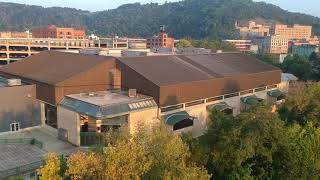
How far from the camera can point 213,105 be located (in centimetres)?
4419

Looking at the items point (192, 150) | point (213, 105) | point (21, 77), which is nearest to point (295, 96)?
point (213, 105)

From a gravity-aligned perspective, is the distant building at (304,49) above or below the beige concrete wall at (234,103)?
above

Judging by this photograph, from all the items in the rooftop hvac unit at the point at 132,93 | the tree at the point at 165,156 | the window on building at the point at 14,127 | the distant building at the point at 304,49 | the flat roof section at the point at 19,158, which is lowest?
the flat roof section at the point at 19,158

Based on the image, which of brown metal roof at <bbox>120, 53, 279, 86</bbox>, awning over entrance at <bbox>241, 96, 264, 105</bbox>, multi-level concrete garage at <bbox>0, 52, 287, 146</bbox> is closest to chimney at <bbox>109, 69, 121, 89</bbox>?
Result: multi-level concrete garage at <bbox>0, 52, 287, 146</bbox>

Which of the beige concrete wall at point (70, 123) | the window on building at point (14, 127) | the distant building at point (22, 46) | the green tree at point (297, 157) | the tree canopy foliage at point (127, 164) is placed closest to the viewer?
the tree canopy foliage at point (127, 164)

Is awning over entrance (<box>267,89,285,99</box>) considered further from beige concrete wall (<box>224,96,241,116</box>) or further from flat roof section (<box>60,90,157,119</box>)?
flat roof section (<box>60,90,157,119</box>)

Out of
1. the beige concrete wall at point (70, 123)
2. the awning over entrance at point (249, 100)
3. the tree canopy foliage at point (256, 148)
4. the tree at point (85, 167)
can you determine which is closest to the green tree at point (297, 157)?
the tree canopy foliage at point (256, 148)

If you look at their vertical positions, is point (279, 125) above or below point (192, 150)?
above

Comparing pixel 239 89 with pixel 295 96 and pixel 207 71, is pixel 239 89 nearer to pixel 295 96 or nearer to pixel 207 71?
pixel 207 71

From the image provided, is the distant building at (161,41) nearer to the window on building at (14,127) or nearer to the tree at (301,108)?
the window on building at (14,127)

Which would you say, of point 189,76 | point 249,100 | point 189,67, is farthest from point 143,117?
point 249,100

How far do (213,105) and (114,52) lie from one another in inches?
→ 759

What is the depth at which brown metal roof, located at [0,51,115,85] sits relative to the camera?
41062 millimetres

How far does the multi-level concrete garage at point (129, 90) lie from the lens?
35.6 meters
